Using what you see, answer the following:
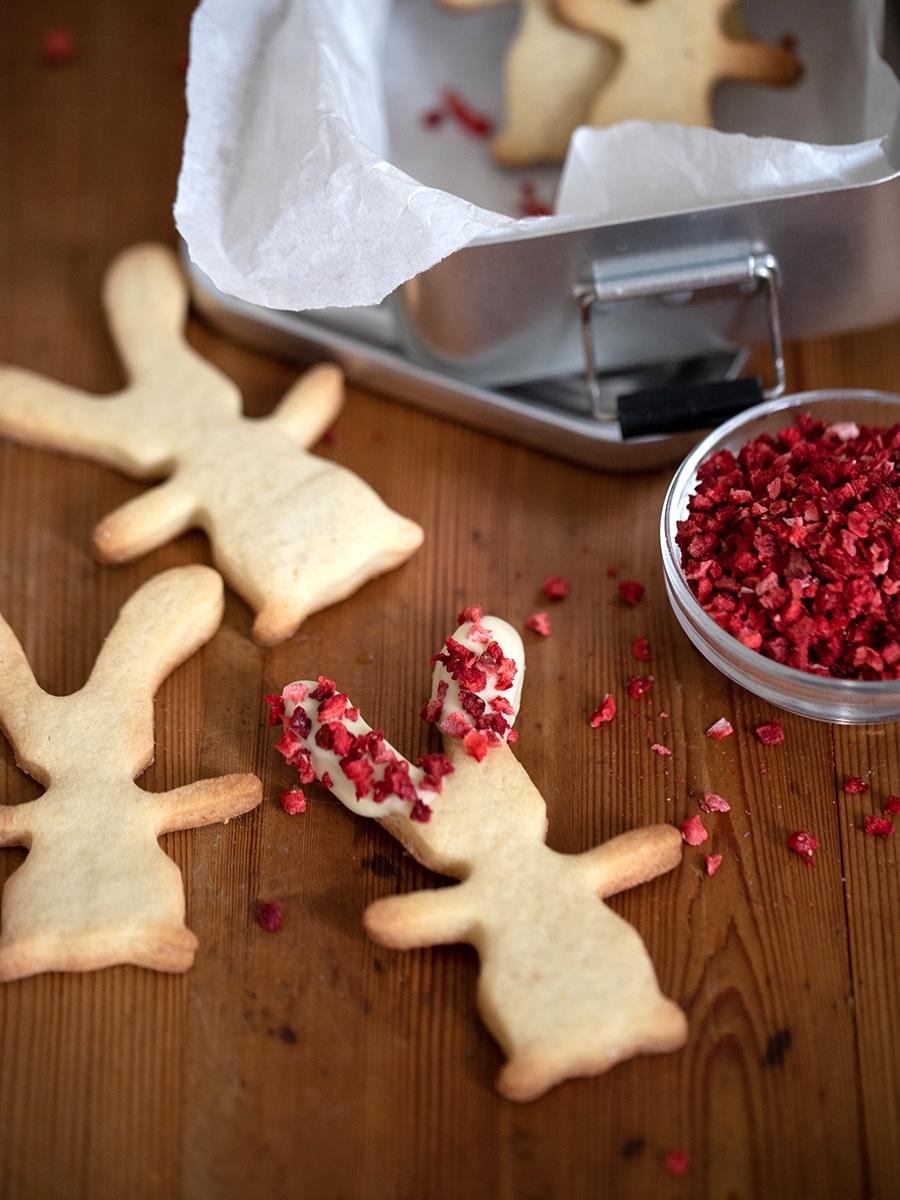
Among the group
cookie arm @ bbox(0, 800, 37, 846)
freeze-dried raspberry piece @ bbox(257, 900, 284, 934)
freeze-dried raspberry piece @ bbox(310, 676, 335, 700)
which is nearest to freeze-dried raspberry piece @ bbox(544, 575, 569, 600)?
freeze-dried raspberry piece @ bbox(310, 676, 335, 700)

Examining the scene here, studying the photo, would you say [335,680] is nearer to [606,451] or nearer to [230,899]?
[230,899]

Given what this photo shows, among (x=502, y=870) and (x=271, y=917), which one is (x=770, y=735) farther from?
(x=271, y=917)

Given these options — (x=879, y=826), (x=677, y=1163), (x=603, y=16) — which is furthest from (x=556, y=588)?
(x=603, y=16)

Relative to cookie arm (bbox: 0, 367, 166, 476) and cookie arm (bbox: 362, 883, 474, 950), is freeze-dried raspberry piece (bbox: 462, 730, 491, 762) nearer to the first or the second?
cookie arm (bbox: 362, 883, 474, 950)

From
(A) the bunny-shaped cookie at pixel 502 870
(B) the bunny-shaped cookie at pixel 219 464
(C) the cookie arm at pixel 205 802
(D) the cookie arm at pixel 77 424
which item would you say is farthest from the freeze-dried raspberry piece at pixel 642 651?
(D) the cookie arm at pixel 77 424

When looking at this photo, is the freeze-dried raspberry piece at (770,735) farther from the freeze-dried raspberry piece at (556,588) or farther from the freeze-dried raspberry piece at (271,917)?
the freeze-dried raspberry piece at (271,917)

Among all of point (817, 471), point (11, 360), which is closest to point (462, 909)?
point (817, 471)
